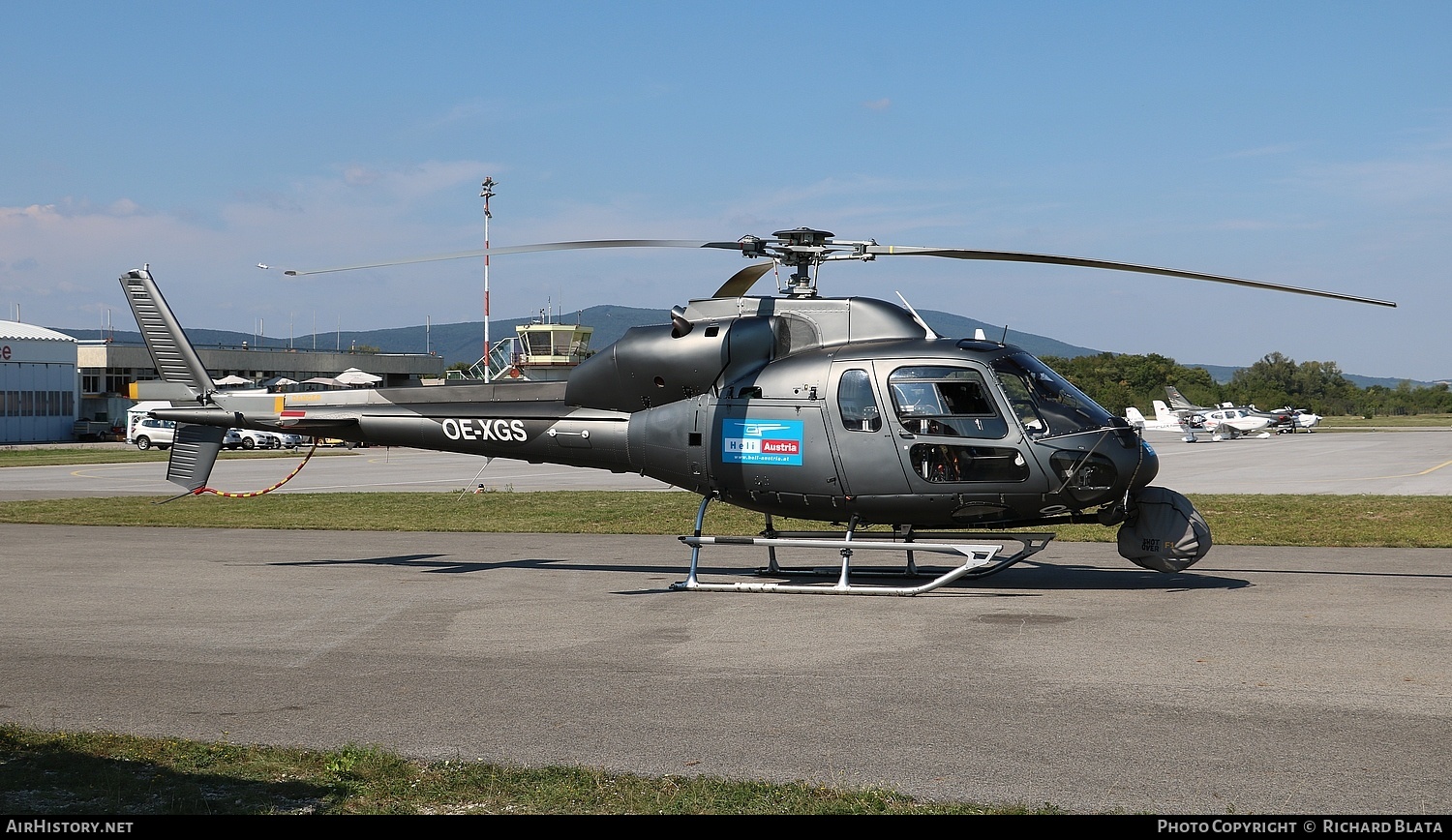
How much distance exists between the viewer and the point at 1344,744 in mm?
6367

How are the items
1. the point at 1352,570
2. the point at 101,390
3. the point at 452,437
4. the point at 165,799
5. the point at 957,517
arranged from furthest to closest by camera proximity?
the point at 101,390 < the point at 452,437 < the point at 1352,570 < the point at 957,517 < the point at 165,799

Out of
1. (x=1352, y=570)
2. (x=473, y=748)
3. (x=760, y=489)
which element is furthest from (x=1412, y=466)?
(x=473, y=748)

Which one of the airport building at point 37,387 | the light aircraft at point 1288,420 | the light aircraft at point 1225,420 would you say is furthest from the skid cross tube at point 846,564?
the airport building at point 37,387

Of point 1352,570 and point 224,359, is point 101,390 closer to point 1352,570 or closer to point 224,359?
point 224,359

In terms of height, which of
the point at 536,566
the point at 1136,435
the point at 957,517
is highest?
the point at 1136,435

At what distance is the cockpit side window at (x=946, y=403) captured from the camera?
11.9 metres

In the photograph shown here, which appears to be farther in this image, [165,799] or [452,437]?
[452,437]

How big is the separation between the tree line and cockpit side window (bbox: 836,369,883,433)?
7787 centimetres

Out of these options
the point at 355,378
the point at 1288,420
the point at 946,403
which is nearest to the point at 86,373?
the point at 355,378

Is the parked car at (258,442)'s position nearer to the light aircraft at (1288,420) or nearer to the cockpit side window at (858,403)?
the cockpit side window at (858,403)

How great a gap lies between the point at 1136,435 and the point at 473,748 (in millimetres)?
8250

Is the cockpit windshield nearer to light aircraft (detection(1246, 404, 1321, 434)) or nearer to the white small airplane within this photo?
the white small airplane

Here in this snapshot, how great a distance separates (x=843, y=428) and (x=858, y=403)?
1.01 feet

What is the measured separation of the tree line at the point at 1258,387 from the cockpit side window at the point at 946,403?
77850mm
